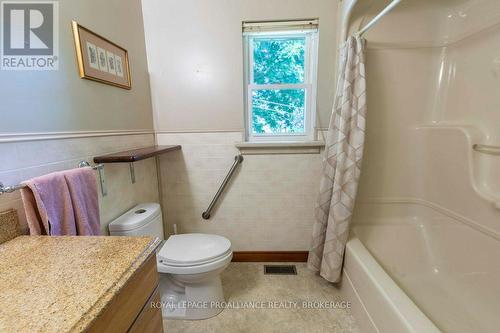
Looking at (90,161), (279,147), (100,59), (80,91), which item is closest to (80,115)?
(80,91)

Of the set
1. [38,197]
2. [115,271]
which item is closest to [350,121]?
[115,271]

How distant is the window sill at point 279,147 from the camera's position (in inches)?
67.1

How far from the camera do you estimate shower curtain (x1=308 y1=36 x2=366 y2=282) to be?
1379mm

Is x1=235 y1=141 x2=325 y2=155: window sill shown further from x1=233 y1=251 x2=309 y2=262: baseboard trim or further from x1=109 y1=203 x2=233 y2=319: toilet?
x1=233 y1=251 x2=309 y2=262: baseboard trim

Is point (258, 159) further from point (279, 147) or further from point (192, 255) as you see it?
point (192, 255)

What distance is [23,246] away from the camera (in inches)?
28.3

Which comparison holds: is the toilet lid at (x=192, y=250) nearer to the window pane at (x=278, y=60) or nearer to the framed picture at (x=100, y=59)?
the framed picture at (x=100, y=59)

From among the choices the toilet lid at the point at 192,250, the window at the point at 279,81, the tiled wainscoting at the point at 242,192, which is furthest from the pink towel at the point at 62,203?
the window at the point at 279,81

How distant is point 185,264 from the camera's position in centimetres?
126

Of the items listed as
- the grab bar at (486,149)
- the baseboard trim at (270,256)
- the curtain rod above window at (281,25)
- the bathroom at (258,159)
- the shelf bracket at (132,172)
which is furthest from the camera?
the baseboard trim at (270,256)

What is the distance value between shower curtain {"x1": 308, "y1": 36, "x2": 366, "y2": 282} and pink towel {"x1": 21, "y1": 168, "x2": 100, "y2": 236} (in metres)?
1.33

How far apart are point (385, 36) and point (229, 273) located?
2.10 m

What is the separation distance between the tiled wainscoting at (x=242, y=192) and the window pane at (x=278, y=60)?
517 millimetres

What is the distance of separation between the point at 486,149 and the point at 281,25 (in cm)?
147
